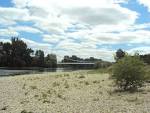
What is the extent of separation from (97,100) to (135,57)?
712 centimetres

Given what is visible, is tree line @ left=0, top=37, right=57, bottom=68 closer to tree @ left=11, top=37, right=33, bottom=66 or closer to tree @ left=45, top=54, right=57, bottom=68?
tree @ left=11, top=37, right=33, bottom=66

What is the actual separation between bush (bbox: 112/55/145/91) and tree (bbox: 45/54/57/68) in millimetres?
145302

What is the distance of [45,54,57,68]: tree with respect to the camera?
578 ft

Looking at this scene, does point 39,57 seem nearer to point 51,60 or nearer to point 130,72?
point 51,60

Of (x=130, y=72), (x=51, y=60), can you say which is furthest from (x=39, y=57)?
(x=130, y=72)

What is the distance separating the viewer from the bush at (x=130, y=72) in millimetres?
27859

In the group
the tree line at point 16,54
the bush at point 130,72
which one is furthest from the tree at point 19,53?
the bush at point 130,72

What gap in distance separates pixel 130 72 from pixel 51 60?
6178 inches

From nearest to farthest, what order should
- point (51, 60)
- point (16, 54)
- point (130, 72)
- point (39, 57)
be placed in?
point (130, 72) < point (16, 54) < point (39, 57) < point (51, 60)

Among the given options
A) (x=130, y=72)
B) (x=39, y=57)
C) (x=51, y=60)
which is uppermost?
(x=39, y=57)

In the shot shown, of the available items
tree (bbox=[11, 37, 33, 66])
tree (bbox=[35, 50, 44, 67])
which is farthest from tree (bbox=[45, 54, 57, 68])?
tree (bbox=[11, 37, 33, 66])

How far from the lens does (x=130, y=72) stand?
27.9 meters

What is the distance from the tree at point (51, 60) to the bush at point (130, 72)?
145302 mm

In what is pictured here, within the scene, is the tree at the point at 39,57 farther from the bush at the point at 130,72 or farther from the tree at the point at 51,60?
the bush at the point at 130,72
